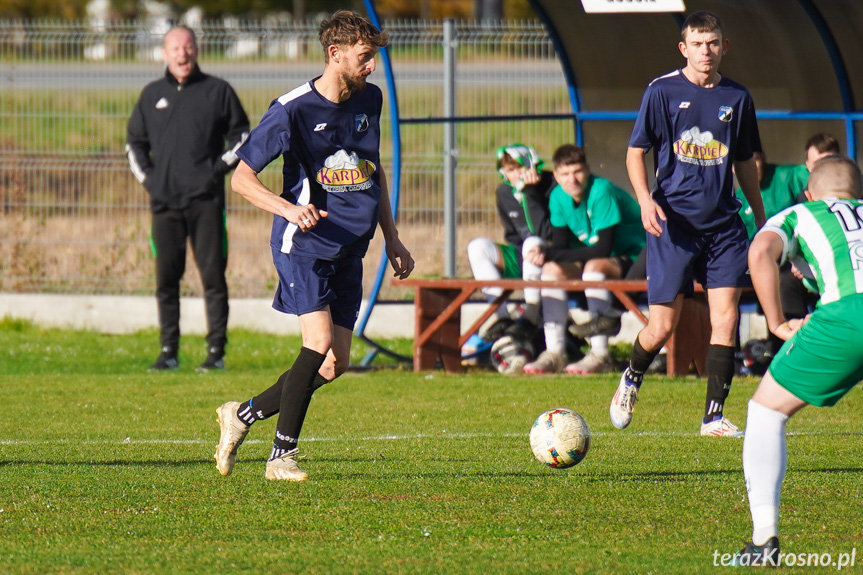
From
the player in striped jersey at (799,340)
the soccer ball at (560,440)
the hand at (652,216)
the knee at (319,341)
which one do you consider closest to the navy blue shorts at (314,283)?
the knee at (319,341)

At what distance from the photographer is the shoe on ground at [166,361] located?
1078cm

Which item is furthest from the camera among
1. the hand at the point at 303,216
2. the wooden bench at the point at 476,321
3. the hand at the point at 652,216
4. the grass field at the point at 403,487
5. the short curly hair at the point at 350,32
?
the wooden bench at the point at 476,321

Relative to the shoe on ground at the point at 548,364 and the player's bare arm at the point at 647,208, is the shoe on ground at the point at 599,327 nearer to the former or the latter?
the shoe on ground at the point at 548,364

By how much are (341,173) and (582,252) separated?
4.81 metres

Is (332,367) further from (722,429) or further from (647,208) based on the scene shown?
(722,429)

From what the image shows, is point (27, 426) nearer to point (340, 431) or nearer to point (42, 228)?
point (340, 431)

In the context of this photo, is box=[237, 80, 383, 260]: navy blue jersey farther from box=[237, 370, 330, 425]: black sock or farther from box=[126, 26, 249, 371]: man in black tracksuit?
box=[126, 26, 249, 371]: man in black tracksuit

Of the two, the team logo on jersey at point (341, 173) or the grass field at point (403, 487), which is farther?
the team logo on jersey at point (341, 173)

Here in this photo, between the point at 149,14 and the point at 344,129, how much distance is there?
1947 inches

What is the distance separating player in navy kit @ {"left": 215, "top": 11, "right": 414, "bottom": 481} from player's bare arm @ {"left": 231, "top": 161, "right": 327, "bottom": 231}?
11 mm

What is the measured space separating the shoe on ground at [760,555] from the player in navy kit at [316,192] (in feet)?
7.51

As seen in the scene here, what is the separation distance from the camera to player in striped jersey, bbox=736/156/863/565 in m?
4.26

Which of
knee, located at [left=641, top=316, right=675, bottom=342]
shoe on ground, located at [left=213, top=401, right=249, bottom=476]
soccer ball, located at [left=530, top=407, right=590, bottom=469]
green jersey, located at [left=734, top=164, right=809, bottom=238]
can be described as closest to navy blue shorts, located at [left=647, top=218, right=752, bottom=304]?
knee, located at [left=641, top=316, right=675, bottom=342]

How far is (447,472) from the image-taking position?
625cm
